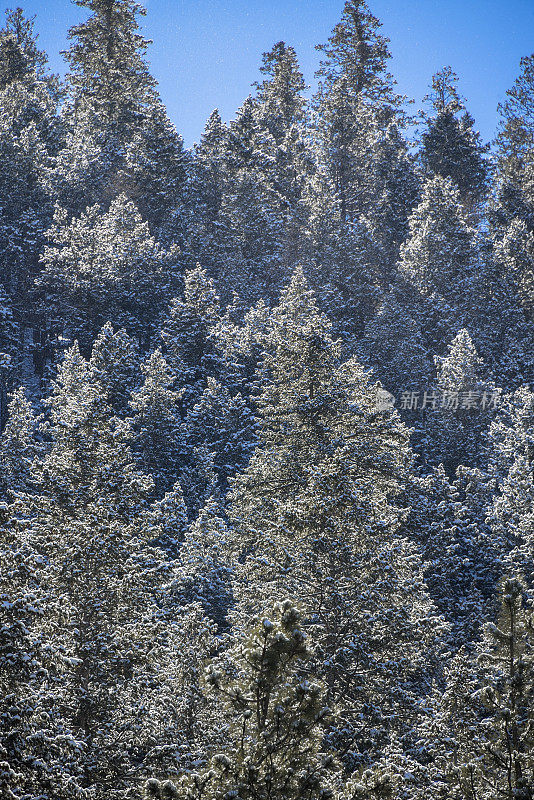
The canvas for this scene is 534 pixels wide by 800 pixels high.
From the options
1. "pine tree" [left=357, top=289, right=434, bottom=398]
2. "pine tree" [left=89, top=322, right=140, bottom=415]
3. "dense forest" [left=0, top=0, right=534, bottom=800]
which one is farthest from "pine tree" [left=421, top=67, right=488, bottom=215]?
"pine tree" [left=89, top=322, right=140, bottom=415]

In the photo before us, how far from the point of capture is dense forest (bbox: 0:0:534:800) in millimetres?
12461

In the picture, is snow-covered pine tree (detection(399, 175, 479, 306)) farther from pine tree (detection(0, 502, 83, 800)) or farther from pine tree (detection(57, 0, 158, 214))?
pine tree (detection(0, 502, 83, 800))

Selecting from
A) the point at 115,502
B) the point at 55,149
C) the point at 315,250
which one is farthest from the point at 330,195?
the point at 115,502

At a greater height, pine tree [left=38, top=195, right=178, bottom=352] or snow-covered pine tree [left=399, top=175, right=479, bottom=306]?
snow-covered pine tree [left=399, top=175, right=479, bottom=306]

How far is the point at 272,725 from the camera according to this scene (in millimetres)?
10148

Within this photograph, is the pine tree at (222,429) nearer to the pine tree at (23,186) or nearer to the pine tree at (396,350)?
the pine tree at (396,350)

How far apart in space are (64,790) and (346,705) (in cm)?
663

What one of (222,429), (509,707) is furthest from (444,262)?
(509,707)

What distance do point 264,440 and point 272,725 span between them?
44.4 feet

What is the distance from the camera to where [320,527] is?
18.4 metres

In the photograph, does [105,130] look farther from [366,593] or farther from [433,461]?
[366,593]

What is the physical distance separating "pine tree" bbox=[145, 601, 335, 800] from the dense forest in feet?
0.15

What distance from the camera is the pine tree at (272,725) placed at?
943 cm

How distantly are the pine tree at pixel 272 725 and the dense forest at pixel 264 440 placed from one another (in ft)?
0.15
